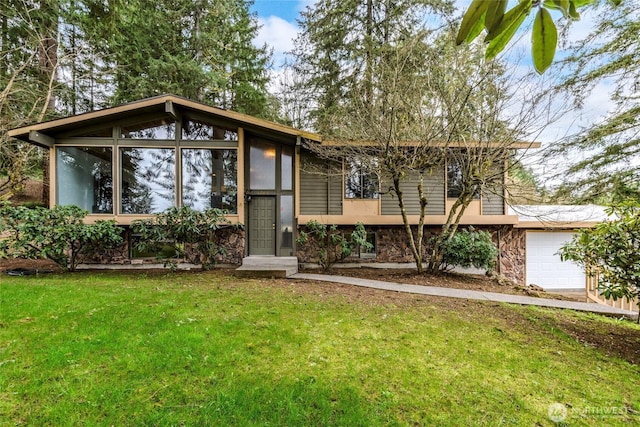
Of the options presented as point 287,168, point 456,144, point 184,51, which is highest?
point 184,51

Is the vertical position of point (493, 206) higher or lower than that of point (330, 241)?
higher

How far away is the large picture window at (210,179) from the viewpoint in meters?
8.43

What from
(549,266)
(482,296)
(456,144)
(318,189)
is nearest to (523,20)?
(482,296)

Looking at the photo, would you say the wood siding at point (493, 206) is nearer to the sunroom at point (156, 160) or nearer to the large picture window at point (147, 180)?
the sunroom at point (156, 160)

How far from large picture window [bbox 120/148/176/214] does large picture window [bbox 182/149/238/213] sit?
45 centimetres

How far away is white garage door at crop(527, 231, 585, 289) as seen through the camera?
9.70 m

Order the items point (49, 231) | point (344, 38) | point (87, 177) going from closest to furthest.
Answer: point (49, 231), point (87, 177), point (344, 38)

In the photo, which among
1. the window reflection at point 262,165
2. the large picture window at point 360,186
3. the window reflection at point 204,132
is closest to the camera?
the window reflection at point 204,132

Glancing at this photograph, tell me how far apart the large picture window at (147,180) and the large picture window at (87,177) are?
1.52 ft

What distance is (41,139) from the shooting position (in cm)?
782

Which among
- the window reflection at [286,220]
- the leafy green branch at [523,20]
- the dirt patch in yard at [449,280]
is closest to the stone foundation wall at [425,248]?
the dirt patch in yard at [449,280]

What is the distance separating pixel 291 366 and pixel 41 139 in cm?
989

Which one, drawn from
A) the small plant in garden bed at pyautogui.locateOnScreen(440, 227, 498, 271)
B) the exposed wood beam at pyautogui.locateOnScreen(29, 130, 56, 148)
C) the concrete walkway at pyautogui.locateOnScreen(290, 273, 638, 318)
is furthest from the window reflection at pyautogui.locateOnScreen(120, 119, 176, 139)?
the small plant in garden bed at pyautogui.locateOnScreen(440, 227, 498, 271)

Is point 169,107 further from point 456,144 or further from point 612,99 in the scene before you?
point 612,99
